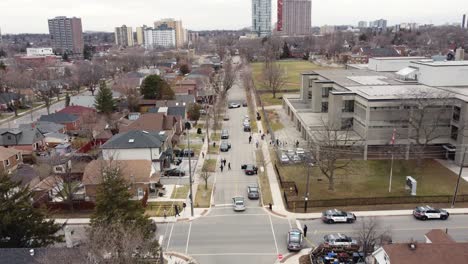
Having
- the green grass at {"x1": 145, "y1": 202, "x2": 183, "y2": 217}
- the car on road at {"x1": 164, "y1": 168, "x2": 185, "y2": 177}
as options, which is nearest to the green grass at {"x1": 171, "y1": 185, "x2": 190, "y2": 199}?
the green grass at {"x1": 145, "y1": 202, "x2": 183, "y2": 217}

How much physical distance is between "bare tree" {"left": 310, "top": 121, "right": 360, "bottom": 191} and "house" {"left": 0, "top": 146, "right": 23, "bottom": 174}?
33.4m

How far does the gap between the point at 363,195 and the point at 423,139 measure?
556 inches

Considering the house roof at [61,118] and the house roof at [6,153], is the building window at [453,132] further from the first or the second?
the house roof at [61,118]

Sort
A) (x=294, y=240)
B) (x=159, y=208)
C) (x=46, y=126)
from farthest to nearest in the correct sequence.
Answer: (x=46, y=126)
(x=159, y=208)
(x=294, y=240)

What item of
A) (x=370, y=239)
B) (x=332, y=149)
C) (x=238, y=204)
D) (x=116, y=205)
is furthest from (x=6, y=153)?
(x=370, y=239)

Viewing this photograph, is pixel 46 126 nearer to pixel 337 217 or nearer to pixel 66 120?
pixel 66 120

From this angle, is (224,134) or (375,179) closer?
(375,179)

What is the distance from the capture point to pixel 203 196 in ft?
126

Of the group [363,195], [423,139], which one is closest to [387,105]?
[423,139]

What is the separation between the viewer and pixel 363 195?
36969mm

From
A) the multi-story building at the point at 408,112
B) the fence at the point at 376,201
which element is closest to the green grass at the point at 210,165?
the multi-story building at the point at 408,112

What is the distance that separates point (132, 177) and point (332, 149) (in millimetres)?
19223

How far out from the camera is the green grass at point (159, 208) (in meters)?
34.7

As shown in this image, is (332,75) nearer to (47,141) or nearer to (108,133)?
(108,133)
